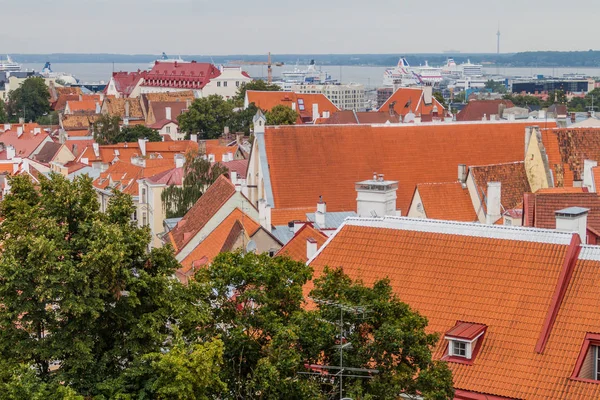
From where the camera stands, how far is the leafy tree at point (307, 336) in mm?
20812

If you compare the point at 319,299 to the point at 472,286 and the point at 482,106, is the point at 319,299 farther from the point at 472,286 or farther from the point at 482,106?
the point at 482,106

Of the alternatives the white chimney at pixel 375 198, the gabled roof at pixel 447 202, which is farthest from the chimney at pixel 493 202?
the white chimney at pixel 375 198

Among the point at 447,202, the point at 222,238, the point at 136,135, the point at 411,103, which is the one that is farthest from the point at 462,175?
the point at 411,103

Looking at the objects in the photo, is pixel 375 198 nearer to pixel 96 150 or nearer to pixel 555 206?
pixel 555 206

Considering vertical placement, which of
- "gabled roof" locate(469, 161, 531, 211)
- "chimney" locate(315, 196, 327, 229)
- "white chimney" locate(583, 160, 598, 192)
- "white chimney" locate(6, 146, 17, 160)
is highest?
"white chimney" locate(583, 160, 598, 192)

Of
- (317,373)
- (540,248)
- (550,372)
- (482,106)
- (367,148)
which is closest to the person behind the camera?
(317,373)

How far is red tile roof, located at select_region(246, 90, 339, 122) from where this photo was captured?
445ft

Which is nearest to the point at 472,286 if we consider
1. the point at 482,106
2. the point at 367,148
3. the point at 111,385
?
the point at 111,385

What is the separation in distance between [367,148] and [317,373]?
1353 inches

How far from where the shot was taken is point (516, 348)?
2394 cm

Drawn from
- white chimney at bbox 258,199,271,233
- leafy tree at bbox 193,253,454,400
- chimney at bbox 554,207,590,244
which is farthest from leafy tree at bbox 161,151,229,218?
leafy tree at bbox 193,253,454,400

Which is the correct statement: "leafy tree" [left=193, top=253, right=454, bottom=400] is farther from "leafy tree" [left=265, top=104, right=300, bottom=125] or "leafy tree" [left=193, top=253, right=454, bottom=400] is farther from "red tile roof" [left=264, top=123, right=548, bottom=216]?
"leafy tree" [left=265, top=104, right=300, bottom=125]

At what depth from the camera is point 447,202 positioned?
46.0 meters

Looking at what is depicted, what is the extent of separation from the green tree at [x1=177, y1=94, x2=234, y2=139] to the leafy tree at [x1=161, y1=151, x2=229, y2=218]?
56.0 m
